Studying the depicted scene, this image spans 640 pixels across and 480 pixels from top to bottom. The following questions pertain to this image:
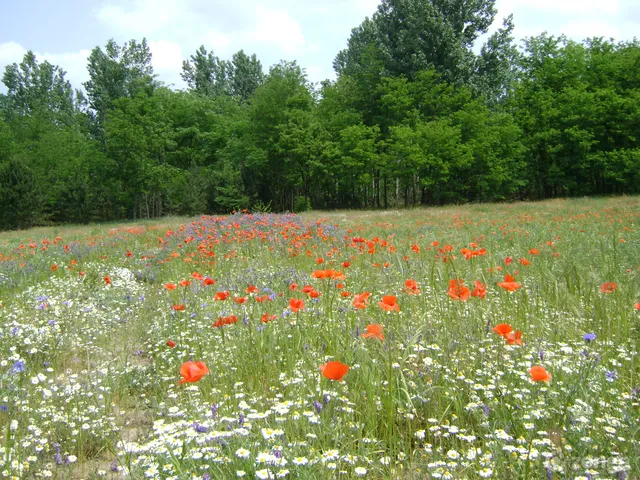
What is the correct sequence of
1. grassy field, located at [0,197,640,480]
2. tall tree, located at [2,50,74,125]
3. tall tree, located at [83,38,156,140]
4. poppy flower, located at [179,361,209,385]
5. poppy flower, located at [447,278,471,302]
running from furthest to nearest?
1. tall tree, located at [2,50,74,125]
2. tall tree, located at [83,38,156,140]
3. poppy flower, located at [447,278,471,302]
4. grassy field, located at [0,197,640,480]
5. poppy flower, located at [179,361,209,385]

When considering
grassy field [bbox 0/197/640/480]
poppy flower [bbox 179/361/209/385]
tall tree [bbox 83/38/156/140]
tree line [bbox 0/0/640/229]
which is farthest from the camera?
tall tree [bbox 83/38/156/140]

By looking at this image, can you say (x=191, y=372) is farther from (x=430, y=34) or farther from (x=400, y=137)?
(x=430, y=34)

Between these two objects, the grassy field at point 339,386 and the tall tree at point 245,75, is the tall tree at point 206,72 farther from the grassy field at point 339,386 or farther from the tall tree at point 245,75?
the grassy field at point 339,386

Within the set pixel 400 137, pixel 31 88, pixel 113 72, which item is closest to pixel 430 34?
pixel 400 137

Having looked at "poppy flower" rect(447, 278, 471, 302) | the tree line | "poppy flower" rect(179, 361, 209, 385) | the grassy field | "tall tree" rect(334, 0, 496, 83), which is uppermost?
"tall tree" rect(334, 0, 496, 83)

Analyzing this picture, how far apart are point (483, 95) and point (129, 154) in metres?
27.4

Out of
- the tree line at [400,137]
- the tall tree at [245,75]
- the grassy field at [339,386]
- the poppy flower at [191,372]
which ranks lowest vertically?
the grassy field at [339,386]

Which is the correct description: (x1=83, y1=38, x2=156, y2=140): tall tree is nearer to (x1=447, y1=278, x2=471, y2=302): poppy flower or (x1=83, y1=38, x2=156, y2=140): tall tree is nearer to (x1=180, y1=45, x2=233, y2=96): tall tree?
(x1=180, y1=45, x2=233, y2=96): tall tree

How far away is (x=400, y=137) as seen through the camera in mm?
34031

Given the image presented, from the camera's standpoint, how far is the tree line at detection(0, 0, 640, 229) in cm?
3559

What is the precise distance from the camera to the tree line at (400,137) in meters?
35.6

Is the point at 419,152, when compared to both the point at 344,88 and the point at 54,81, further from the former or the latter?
the point at 54,81

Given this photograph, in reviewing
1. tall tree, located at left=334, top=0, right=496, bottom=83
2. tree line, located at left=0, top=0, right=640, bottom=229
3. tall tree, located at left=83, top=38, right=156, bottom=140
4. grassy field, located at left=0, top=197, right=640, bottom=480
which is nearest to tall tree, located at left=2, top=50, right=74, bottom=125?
tall tree, located at left=83, top=38, right=156, bottom=140

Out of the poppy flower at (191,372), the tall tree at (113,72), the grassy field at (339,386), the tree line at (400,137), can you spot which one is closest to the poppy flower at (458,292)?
the grassy field at (339,386)
